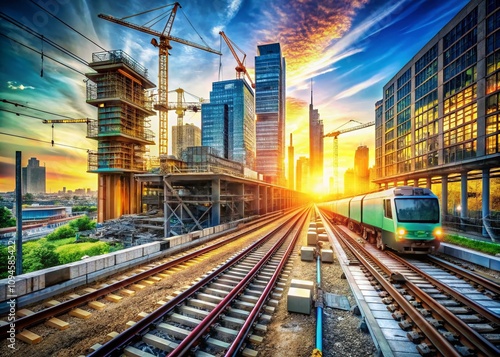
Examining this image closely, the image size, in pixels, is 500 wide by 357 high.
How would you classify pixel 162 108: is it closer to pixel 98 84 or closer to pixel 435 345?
pixel 98 84

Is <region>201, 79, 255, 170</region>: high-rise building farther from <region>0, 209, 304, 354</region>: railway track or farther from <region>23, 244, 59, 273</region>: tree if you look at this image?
<region>0, 209, 304, 354</region>: railway track

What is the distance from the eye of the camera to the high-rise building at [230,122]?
10781 cm

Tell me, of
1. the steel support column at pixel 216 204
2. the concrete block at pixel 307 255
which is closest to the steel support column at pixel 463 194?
the concrete block at pixel 307 255

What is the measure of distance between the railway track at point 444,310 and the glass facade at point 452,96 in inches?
775

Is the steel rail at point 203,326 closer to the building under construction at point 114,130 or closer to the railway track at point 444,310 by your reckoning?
the railway track at point 444,310

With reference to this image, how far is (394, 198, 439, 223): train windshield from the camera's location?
9.09 metres

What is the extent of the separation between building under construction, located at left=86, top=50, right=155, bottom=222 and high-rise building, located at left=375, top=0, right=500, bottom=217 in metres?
45.4

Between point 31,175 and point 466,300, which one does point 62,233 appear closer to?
point 31,175

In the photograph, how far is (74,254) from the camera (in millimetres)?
21531

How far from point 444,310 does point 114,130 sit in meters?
41.2

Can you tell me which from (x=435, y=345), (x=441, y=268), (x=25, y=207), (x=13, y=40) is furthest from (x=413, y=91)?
(x=25, y=207)

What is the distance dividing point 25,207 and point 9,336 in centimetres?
10612

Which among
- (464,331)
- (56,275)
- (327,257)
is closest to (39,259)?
(56,275)

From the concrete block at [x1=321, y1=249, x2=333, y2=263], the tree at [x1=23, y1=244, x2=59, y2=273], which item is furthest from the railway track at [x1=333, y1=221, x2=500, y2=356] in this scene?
the tree at [x1=23, y1=244, x2=59, y2=273]
